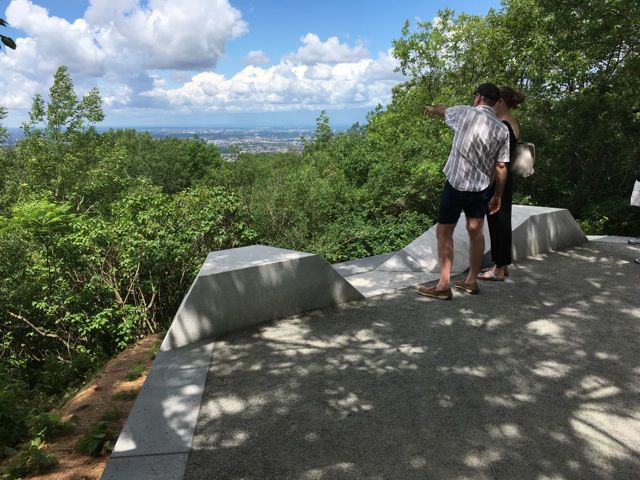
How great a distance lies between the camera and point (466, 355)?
3326 millimetres

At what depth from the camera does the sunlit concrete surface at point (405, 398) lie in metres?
2.27

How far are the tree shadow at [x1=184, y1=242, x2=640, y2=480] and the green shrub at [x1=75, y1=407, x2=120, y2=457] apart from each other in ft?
1.70

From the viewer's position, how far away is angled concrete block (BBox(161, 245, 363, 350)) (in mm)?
3465

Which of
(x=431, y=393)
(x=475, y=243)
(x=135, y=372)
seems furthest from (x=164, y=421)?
(x=475, y=243)

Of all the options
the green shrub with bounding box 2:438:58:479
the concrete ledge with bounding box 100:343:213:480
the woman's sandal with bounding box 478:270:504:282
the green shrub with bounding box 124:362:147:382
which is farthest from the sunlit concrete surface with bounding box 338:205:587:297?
the green shrub with bounding box 2:438:58:479

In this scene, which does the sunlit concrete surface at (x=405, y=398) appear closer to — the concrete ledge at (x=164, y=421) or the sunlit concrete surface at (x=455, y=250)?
the concrete ledge at (x=164, y=421)

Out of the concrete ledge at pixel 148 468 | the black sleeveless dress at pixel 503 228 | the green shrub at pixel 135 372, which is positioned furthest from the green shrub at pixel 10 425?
the black sleeveless dress at pixel 503 228

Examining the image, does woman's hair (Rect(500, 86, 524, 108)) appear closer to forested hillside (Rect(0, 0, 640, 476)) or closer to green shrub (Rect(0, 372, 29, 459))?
forested hillside (Rect(0, 0, 640, 476))

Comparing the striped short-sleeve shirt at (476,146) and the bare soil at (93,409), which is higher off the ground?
the striped short-sleeve shirt at (476,146)

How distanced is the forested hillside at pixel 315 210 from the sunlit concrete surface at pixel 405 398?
4.31ft

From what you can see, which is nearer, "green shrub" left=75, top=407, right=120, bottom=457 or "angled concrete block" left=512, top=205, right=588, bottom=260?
"green shrub" left=75, top=407, right=120, bottom=457

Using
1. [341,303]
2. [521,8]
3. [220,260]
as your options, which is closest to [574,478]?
[341,303]

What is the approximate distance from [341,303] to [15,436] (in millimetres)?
2622

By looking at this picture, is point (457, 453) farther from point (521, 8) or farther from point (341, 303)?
point (521, 8)
